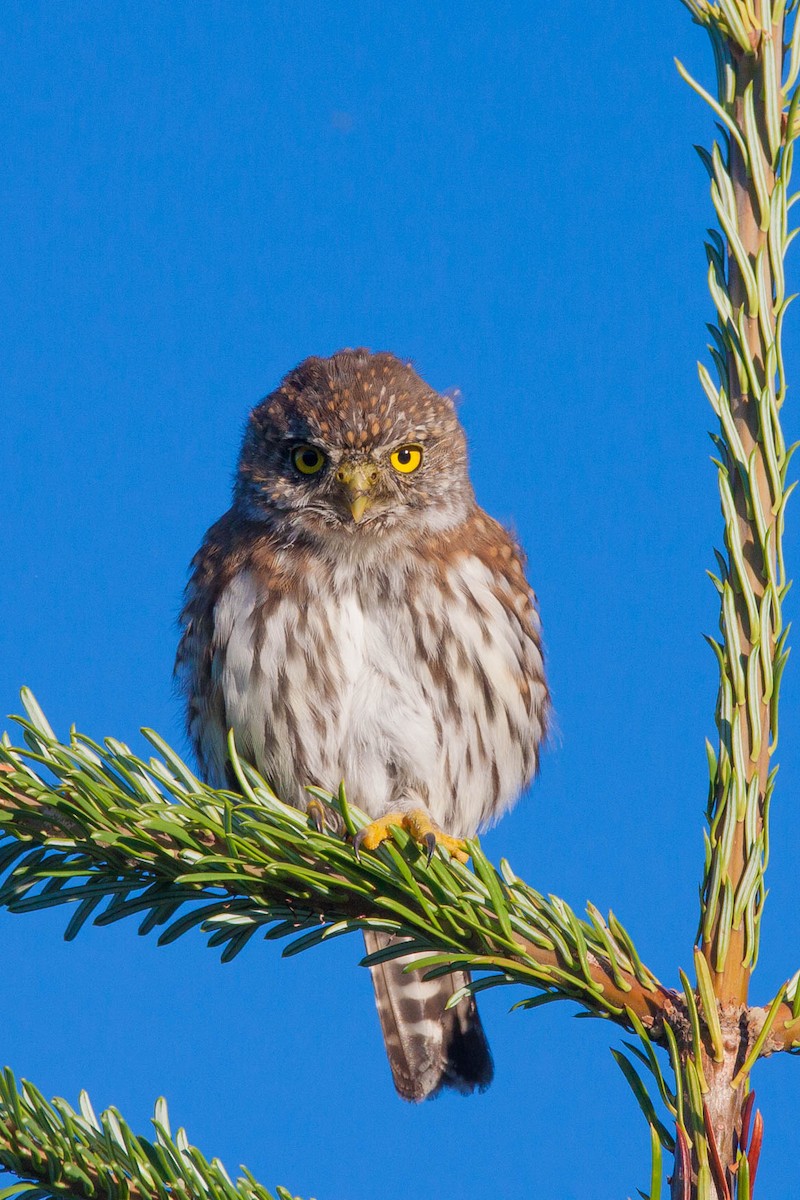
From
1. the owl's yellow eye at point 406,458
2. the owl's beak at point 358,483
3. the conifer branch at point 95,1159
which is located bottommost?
the conifer branch at point 95,1159

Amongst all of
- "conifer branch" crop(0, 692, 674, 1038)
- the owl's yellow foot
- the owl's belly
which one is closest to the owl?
the owl's belly

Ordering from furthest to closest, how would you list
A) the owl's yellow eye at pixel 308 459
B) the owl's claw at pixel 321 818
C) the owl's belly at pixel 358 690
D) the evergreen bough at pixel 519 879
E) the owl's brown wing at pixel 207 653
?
1. the owl's yellow eye at pixel 308 459
2. the owl's brown wing at pixel 207 653
3. the owl's belly at pixel 358 690
4. the owl's claw at pixel 321 818
5. the evergreen bough at pixel 519 879

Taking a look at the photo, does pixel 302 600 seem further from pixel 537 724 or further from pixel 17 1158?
pixel 17 1158

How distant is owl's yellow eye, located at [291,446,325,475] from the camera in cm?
403

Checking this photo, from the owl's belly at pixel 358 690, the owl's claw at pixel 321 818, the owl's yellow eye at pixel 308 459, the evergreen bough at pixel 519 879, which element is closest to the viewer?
the evergreen bough at pixel 519 879

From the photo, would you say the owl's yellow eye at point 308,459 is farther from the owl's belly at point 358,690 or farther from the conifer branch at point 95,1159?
the conifer branch at point 95,1159

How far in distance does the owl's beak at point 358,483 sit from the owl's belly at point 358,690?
10.3 inches

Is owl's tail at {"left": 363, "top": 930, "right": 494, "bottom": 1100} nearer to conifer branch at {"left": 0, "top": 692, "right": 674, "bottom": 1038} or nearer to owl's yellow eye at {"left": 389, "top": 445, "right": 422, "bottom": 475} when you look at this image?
owl's yellow eye at {"left": 389, "top": 445, "right": 422, "bottom": 475}

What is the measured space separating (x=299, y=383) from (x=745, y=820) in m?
2.75

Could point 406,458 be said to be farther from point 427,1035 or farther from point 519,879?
point 519,879

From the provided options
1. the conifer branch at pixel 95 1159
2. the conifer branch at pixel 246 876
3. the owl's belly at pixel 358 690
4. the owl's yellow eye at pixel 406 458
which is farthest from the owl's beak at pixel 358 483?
the conifer branch at pixel 95 1159

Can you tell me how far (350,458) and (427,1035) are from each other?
6.21 feet

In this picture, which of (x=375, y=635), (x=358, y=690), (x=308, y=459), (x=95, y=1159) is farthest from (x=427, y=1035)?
(x=95, y=1159)

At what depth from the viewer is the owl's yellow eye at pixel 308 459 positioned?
4027 millimetres
